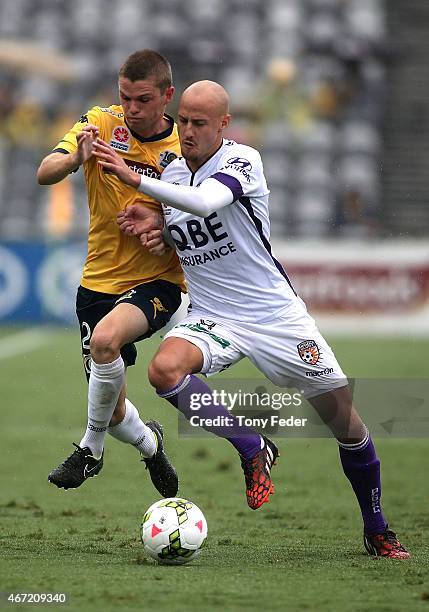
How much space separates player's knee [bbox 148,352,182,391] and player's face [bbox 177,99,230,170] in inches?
42.5

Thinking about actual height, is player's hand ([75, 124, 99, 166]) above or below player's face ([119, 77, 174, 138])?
below

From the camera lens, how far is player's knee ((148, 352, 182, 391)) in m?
Answer: 5.99

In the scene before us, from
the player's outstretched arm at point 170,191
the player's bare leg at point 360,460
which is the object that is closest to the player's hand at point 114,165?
the player's outstretched arm at point 170,191

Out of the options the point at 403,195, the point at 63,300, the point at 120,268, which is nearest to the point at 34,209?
the point at 63,300

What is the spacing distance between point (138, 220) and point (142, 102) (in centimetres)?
64

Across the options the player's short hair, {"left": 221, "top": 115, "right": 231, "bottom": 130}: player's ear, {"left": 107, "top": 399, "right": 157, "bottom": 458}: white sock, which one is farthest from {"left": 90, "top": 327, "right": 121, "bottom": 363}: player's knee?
the player's short hair

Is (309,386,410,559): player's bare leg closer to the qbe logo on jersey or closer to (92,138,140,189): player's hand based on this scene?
(92,138,140,189): player's hand

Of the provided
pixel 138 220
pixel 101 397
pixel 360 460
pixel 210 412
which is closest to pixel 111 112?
pixel 138 220

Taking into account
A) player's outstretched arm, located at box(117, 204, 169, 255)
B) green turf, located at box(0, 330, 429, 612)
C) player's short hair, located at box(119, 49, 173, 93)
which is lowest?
green turf, located at box(0, 330, 429, 612)

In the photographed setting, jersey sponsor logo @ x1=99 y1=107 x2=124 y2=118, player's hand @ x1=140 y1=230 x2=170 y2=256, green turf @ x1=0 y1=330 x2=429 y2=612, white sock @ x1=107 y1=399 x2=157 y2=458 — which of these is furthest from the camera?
white sock @ x1=107 y1=399 x2=157 y2=458

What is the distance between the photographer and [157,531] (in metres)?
5.84

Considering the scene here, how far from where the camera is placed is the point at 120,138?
6.73 m

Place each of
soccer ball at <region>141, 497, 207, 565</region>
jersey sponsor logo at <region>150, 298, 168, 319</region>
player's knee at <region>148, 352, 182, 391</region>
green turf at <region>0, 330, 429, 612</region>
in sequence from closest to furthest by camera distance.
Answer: green turf at <region>0, 330, 429, 612</region> < soccer ball at <region>141, 497, 207, 565</region> < player's knee at <region>148, 352, 182, 391</region> < jersey sponsor logo at <region>150, 298, 168, 319</region>

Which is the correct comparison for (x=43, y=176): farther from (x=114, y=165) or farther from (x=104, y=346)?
(x=104, y=346)
